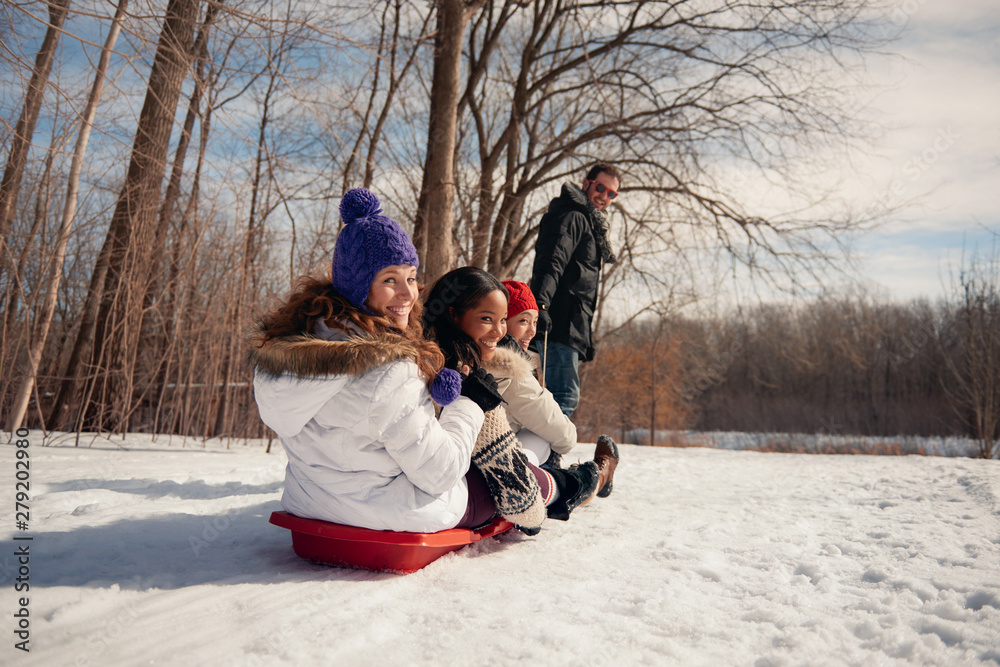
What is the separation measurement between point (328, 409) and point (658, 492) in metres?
2.48

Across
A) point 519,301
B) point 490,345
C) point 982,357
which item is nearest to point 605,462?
point 519,301

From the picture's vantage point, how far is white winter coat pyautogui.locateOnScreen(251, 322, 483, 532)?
5.25 ft

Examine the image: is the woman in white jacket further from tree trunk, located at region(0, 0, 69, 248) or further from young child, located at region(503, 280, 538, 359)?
tree trunk, located at region(0, 0, 69, 248)

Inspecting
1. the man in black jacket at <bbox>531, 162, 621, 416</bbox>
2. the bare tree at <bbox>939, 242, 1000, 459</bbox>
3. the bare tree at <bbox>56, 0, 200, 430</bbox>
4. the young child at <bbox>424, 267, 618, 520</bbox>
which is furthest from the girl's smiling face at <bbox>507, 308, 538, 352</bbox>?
the bare tree at <bbox>939, 242, 1000, 459</bbox>

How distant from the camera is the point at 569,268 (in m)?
3.72

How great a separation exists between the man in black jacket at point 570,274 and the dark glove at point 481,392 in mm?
1476

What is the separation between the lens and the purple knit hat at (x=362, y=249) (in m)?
1.83

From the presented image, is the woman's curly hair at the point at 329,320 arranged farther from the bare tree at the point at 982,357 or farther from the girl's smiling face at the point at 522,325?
the bare tree at the point at 982,357

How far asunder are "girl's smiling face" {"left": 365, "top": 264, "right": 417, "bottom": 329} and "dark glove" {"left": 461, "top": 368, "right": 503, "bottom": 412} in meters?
0.31

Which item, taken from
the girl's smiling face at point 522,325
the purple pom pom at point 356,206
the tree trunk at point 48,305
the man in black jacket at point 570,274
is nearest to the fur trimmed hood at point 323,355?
the purple pom pom at point 356,206

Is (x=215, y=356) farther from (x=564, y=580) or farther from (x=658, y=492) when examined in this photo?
(x=564, y=580)

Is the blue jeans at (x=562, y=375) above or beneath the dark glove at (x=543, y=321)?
beneath

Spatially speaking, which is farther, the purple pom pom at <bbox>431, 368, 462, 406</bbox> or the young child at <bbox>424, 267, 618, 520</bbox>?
the young child at <bbox>424, 267, 618, 520</bbox>

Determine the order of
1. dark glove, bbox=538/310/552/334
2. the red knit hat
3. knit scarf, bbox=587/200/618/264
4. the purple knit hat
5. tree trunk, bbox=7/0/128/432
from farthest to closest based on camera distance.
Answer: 1. tree trunk, bbox=7/0/128/432
2. knit scarf, bbox=587/200/618/264
3. dark glove, bbox=538/310/552/334
4. the red knit hat
5. the purple knit hat
